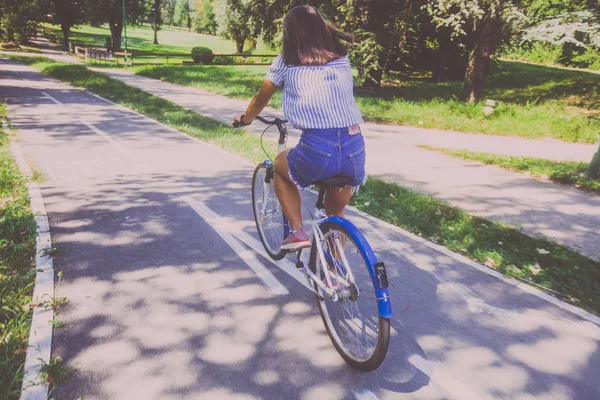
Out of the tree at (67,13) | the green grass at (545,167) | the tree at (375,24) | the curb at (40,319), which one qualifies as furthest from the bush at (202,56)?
the curb at (40,319)

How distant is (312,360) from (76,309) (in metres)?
2.03

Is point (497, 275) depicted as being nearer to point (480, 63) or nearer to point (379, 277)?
point (379, 277)

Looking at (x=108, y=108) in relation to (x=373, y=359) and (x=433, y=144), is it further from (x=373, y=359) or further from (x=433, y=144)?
(x=373, y=359)

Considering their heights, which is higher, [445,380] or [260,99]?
[260,99]

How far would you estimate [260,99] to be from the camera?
3217mm

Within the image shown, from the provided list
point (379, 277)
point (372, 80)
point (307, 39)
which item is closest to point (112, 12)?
point (372, 80)

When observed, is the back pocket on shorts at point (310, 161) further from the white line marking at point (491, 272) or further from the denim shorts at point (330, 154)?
the white line marking at point (491, 272)

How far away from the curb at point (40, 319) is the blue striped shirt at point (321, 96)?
2.39 metres

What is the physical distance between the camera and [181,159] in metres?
8.23

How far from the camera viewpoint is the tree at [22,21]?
1565 inches

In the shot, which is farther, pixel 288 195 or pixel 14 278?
pixel 14 278

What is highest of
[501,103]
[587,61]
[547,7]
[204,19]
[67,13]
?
[204,19]

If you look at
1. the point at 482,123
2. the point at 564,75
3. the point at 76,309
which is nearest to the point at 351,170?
the point at 76,309

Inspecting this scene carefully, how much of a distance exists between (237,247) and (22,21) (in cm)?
4907
